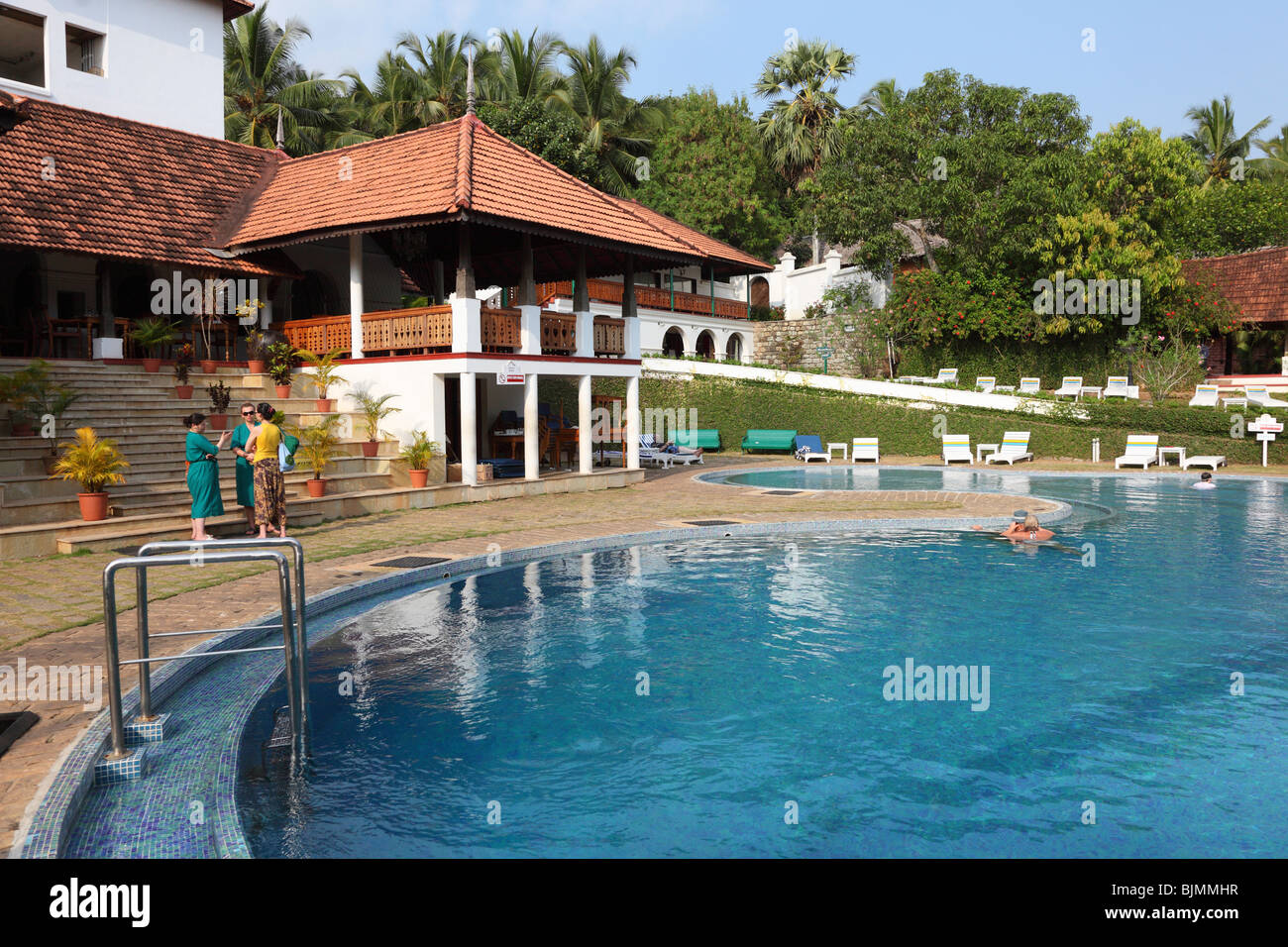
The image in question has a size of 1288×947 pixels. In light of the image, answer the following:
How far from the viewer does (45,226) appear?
1808 centimetres

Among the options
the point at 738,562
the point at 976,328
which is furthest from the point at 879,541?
the point at 976,328

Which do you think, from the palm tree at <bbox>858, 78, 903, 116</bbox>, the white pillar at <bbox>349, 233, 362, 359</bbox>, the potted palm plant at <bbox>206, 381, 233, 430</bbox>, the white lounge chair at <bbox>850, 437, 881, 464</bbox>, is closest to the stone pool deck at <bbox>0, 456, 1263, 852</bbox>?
the potted palm plant at <bbox>206, 381, 233, 430</bbox>

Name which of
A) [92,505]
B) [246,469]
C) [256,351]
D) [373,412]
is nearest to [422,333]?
[373,412]

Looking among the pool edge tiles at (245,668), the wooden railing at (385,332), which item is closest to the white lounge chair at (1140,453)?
the pool edge tiles at (245,668)

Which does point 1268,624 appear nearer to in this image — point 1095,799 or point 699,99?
point 1095,799

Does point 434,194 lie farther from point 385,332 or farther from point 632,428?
point 632,428

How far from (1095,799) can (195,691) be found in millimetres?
6389

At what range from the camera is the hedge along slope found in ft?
87.6

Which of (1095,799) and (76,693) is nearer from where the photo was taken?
(1095,799)

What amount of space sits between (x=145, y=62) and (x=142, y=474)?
1666 cm

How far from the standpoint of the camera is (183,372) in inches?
728

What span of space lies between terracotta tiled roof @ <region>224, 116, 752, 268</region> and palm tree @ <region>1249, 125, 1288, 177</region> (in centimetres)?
4906

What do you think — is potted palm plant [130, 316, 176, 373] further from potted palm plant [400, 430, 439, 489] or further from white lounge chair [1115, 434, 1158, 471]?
white lounge chair [1115, 434, 1158, 471]

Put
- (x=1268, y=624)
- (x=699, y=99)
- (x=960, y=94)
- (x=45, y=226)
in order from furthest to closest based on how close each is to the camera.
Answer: (x=699, y=99) < (x=960, y=94) < (x=45, y=226) < (x=1268, y=624)
